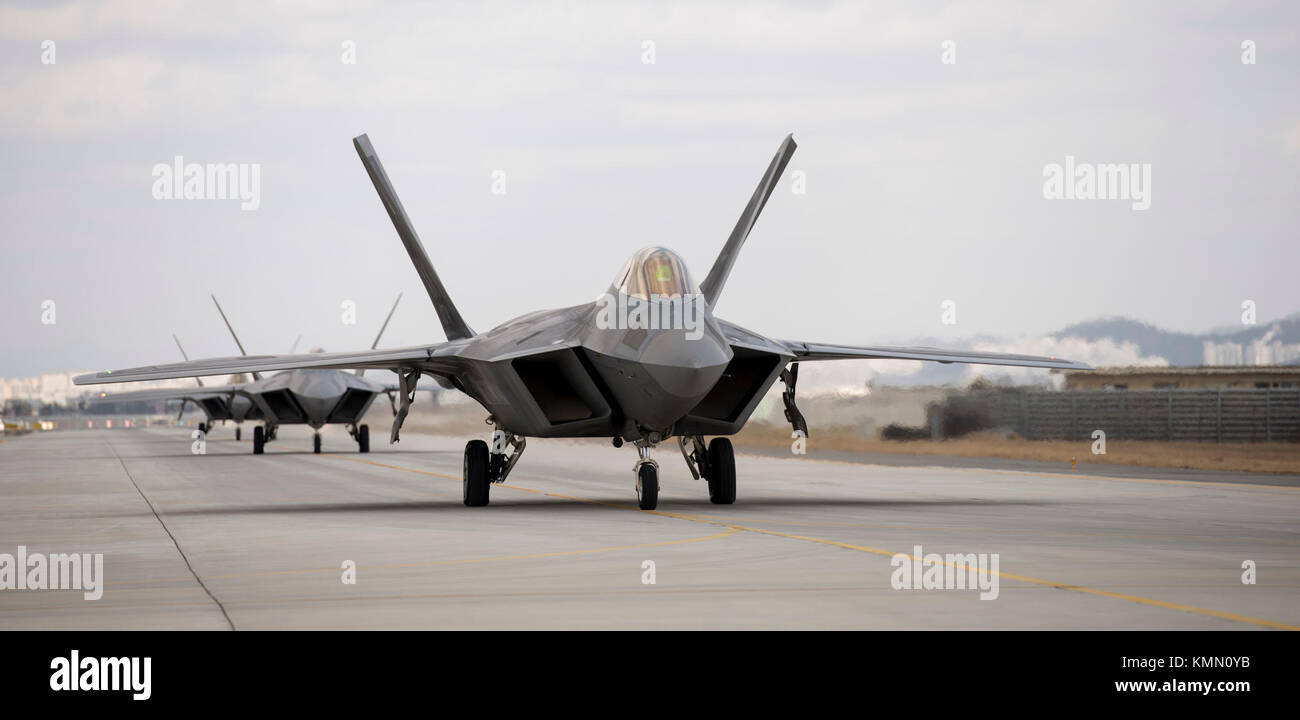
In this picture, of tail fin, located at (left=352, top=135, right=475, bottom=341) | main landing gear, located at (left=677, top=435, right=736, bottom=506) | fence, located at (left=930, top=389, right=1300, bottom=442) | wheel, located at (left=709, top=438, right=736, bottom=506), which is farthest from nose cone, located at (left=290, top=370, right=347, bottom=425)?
wheel, located at (left=709, top=438, right=736, bottom=506)

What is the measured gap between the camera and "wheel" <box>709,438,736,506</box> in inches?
690

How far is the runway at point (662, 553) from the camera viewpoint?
24.8ft

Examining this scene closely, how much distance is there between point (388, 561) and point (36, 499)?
11.7 metres

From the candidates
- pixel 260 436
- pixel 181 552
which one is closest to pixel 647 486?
pixel 181 552

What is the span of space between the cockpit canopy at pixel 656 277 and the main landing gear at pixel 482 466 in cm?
335

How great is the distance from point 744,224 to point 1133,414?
21938 mm

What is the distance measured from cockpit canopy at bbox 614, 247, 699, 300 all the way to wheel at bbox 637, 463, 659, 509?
2211 millimetres

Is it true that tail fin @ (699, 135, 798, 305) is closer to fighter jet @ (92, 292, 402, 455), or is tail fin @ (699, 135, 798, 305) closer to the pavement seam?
the pavement seam

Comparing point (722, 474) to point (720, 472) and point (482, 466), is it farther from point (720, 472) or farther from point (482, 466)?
point (482, 466)

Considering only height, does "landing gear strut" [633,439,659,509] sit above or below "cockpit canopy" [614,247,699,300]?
below

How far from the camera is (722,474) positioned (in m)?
17.5

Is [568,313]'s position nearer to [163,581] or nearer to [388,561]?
[388,561]

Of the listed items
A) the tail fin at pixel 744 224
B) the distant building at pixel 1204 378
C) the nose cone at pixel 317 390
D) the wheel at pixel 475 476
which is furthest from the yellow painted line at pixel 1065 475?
the distant building at pixel 1204 378
